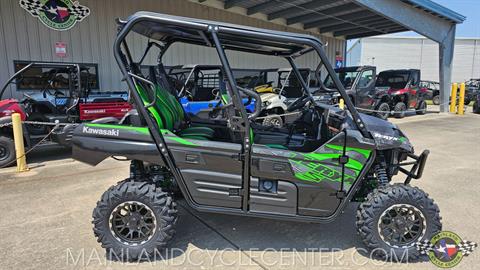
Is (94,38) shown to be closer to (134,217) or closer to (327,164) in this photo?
(134,217)

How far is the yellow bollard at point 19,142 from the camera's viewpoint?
18.4 feet

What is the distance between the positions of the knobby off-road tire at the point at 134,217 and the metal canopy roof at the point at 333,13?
9820 millimetres

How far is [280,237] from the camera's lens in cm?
331

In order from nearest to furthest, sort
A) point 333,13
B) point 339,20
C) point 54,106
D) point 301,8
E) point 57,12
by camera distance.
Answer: point 54,106, point 57,12, point 301,8, point 333,13, point 339,20

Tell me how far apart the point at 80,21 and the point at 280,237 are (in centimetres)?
896

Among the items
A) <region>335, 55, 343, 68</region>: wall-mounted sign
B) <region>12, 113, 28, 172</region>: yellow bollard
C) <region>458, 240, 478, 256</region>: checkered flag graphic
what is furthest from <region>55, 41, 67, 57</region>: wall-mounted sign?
<region>335, 55, 343, 68</region>: wall-mounted sign

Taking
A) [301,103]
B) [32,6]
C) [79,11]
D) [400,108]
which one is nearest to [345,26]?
[400,108]

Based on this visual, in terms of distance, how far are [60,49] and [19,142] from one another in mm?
4535

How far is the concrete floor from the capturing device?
9.36 ft

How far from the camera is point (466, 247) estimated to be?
10.0 feet

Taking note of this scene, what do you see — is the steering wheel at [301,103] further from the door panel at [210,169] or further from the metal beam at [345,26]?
the metal beam at [345,26]

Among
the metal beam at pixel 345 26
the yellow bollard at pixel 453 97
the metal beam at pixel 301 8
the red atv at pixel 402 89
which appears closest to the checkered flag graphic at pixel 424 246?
the metal beam at pixel 301 8

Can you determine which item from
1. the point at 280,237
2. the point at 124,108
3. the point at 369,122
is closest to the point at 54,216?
the point at 280,237

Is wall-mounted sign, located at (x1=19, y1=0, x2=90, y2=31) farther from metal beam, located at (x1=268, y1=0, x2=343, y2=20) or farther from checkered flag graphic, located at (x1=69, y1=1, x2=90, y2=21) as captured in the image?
metal beam, located at (x1=268, y1=0, x2=343, y2=20)
